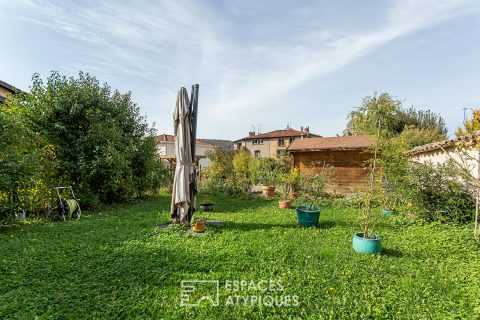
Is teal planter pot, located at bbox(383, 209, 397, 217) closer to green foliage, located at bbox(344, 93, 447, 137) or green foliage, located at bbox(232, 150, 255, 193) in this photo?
green foliage, located at bbox(232, 150, 255, 193)

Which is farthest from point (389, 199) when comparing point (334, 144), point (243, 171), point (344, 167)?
point (243, 171)

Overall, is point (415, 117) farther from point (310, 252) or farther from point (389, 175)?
point (310, 252)

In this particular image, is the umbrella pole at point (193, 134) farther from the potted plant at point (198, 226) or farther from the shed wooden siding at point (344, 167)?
the shed wooden siding at point (344, 167)

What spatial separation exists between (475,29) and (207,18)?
21.4ft

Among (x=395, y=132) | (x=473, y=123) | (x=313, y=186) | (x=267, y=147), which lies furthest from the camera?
(x=267, y=147)

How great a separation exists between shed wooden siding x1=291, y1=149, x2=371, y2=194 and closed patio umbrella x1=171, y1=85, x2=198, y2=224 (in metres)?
8.10

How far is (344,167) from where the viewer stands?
1252cm

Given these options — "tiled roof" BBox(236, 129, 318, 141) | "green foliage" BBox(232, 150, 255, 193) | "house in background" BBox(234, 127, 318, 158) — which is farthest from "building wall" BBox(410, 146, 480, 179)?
"tiled roof" BBox(236, 129, 318, 141)

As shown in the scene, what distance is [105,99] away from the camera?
8.98m

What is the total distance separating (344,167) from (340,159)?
445 mm

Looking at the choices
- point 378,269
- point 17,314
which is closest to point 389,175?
point 378,269

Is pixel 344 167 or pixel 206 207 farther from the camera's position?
pixel 344 167

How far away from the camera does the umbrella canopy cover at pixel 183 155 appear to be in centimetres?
559

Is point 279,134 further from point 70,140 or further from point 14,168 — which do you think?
point 14,168
